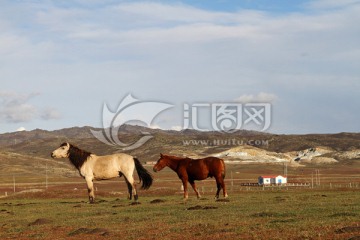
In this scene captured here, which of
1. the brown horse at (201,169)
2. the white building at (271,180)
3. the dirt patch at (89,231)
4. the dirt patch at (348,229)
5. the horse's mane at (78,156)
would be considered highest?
the horse's mane at (78,156)

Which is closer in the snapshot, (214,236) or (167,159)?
(214,236)

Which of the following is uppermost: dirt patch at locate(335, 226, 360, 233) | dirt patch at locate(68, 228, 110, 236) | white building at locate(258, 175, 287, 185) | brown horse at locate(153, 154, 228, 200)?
brown horse at locate(153, 154, 228, 200)

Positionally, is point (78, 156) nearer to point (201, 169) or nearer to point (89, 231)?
point (201, 169)

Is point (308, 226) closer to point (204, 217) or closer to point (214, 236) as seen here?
point (214, 236)

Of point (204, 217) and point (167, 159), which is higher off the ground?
point (167, 159)

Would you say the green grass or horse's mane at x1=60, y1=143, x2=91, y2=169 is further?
horse's mane at x1=60, y1=143, x2=91, y2=169

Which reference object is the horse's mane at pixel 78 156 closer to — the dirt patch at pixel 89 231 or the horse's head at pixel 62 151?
the horse's head at pixel 62 151

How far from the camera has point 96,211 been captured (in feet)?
89.8

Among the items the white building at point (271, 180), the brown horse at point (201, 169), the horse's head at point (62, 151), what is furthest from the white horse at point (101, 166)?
the white building at point (271, 180)

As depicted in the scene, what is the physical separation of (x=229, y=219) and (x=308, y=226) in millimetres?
4126

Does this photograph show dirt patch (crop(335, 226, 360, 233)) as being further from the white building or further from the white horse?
the white building

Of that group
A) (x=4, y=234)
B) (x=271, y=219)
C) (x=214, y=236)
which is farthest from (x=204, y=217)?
(x=4, y=234)

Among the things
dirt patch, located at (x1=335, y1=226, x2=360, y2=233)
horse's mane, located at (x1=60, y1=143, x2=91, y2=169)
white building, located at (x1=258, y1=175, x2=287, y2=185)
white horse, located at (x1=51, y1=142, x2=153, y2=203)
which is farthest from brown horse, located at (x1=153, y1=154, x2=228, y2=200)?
white building, located at (x1=258, y1=175, x2=287, y2=185)

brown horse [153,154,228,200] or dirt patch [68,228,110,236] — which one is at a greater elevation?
brown horse [153,154,228,200]
